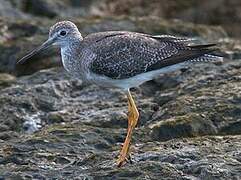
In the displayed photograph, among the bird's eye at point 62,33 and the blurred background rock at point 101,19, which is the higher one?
the bird's eye at point 62,33

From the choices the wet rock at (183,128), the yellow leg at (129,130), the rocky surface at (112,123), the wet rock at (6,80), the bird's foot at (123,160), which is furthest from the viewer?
the wet rock at (6,80)

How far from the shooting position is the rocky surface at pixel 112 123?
25.9 ft

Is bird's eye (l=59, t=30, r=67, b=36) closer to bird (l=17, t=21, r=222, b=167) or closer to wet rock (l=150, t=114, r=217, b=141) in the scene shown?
bird (l=17, t=21, r=222, b=167)

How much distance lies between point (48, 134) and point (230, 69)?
3072 mm

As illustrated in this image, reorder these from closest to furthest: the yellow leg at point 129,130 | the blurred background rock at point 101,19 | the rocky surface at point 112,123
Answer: the rocky surface at point 112,123
the yellow leg at point 129,130
the blurred background rock at point 101,19

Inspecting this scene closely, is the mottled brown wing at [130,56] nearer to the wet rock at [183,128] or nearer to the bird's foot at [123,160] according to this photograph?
the wet rock at [183,128]

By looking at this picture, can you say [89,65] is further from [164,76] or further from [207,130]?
[164,76]

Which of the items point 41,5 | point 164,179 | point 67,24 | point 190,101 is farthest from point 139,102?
point 41,5

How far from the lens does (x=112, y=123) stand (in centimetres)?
966

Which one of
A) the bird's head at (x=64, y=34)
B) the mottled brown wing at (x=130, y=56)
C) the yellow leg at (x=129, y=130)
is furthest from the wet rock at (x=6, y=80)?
the yellow leg at (x=129, y=130)

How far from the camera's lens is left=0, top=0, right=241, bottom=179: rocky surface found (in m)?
7.91

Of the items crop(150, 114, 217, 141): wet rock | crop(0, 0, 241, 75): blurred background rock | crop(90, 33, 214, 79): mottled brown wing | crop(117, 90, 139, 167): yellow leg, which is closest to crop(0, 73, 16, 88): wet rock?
crop(0, 0, 241, 75): blurred background rock

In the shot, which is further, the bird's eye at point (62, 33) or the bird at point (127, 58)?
the bird's eye at point (62, 33)

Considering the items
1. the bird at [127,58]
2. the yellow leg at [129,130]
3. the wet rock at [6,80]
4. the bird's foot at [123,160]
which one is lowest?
the wet rock at [6,80]
